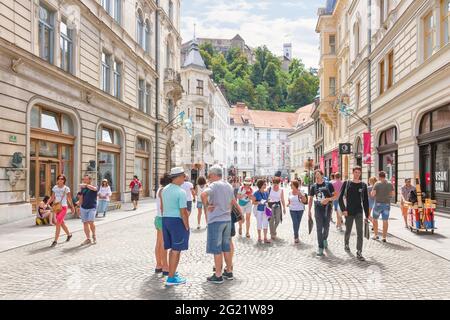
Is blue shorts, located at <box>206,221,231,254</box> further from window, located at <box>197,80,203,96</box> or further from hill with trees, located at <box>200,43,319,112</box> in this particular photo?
hill with trees, located at <box>200,43,319,112</box>

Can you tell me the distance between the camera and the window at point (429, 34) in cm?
1686

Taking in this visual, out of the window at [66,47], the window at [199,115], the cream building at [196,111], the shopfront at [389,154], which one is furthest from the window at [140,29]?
the window at [199,115]

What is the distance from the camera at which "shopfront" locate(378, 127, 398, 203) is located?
70.7ft

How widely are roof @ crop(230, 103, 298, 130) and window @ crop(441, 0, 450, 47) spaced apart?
74317 millimetres

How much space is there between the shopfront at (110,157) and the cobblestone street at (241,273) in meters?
12.7

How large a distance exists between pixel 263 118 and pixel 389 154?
75086 mm

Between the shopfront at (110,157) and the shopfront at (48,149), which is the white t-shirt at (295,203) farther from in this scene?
the shopfront at (110,157)

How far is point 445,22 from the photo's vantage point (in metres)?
15.8

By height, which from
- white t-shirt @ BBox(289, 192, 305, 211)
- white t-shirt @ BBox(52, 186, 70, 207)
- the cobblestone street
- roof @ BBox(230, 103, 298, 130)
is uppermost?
roof @ BBox(230, 103, 298, 130)

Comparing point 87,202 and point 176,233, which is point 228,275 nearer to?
point 176,233

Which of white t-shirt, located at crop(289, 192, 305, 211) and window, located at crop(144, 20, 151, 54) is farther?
window, located at crop(144, 20, 151, 54)

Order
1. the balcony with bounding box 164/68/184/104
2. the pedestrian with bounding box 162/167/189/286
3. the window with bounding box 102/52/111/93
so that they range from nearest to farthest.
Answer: the pedestrian with bounding box 162/167/189/286
the window with bounding box 102/52/111/93
the balcony with bounding box 164/68/184/104

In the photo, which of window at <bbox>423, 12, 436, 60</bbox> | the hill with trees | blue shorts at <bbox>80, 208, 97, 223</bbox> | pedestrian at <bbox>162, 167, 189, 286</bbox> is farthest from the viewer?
the hill with trees

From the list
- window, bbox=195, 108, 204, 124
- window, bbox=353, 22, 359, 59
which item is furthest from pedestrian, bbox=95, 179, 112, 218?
window, bbox=195, 108, 204, 124
